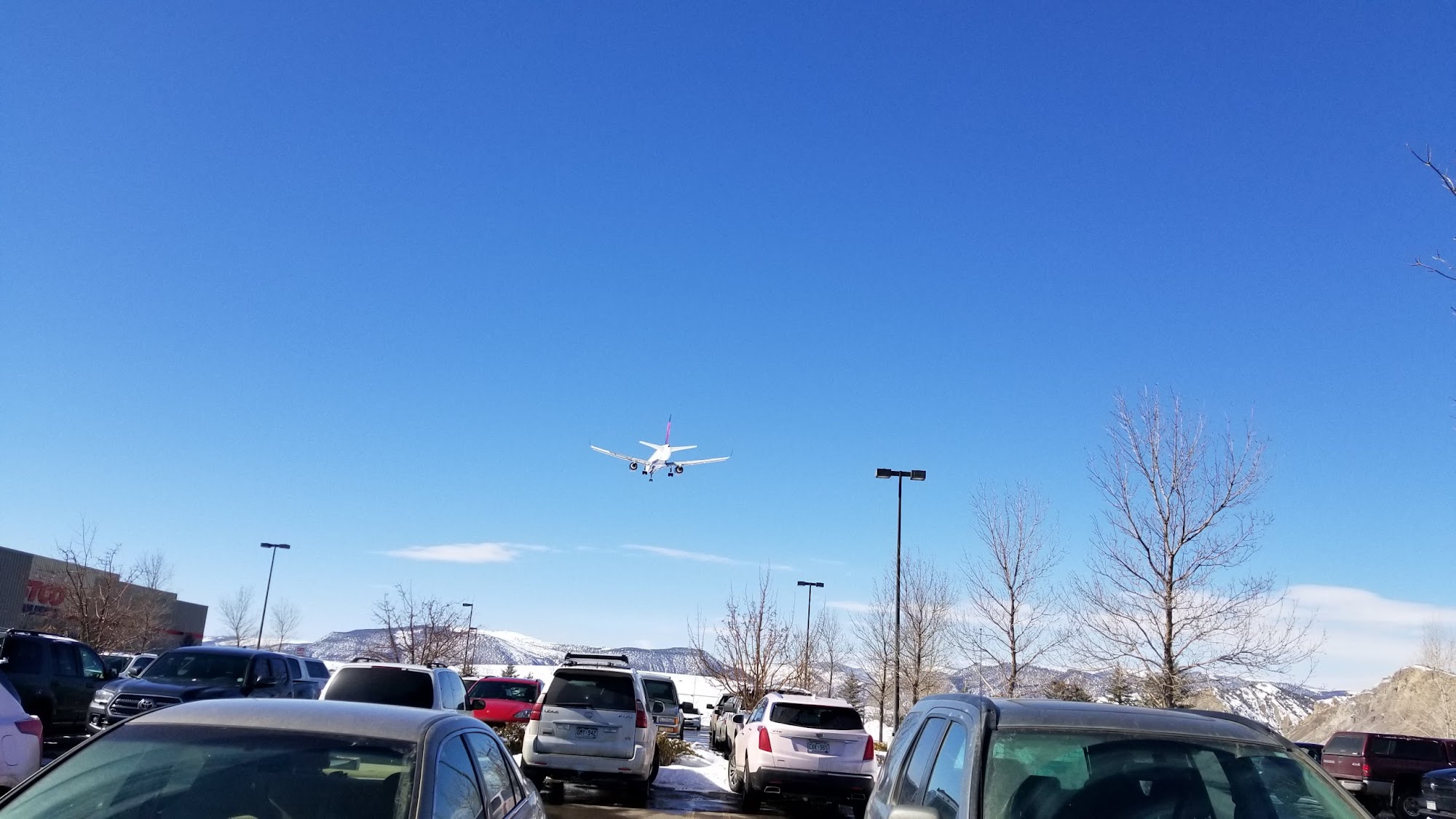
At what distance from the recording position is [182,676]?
675 inches

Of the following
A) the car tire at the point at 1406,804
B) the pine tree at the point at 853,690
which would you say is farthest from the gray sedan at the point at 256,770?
the pine tree at the point at 853,690

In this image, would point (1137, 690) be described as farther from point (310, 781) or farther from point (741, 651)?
point (310, 781)

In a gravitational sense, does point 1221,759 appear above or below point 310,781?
above

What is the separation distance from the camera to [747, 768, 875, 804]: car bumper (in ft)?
50.9

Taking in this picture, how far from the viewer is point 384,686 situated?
14945 millimetres

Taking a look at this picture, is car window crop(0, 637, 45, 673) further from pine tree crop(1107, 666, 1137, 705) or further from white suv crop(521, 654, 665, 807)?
pine tree crop(1107, 666, 1137, 705)

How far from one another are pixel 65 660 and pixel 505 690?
11889 mm

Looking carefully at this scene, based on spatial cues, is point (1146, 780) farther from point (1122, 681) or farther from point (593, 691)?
point (1122, 681)

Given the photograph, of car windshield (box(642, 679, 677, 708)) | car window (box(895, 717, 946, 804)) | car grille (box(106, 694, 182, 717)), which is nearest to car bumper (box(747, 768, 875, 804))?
car grille (box(106, 694, 182, 717))

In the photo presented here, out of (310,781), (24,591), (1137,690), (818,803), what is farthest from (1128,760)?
(24,591)

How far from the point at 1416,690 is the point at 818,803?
77090mm

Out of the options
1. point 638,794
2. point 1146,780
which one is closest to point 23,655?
point 638,794

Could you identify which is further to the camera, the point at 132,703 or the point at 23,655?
the point at 23,655

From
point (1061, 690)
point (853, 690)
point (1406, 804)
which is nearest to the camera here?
point (1406, 804)
